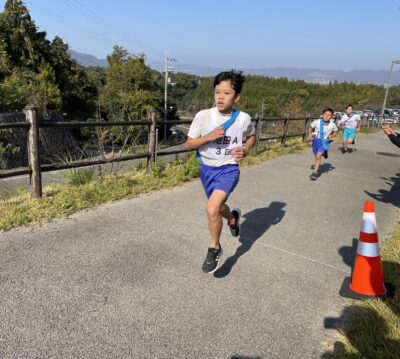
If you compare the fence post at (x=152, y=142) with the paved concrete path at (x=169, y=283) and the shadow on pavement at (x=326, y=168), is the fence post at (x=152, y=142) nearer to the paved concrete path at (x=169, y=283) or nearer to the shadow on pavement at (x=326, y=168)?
the paved concrete path at (x=169, y=283)

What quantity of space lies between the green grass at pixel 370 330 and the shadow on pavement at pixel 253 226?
116 cm

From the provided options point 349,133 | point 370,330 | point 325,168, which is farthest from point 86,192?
point 349,133

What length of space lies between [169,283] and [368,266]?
68.6 inches

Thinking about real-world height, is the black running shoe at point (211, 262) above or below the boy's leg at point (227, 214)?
below

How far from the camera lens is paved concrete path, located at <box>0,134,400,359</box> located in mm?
2586

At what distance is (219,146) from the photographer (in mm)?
3533

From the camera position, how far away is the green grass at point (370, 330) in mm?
2543

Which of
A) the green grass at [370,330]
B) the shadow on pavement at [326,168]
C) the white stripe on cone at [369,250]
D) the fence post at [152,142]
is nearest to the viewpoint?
the green grass at [370,330]

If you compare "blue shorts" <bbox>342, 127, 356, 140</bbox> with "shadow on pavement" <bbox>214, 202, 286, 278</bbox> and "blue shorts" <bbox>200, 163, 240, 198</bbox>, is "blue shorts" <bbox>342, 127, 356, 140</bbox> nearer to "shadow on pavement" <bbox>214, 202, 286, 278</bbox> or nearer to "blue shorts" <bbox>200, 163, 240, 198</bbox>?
"shadow on pavement" <bbox>214, 202, 286, 278</bbox>

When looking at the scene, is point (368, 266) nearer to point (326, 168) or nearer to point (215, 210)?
point (215, 210)

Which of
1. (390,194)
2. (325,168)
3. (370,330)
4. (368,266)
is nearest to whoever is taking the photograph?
(370,330)

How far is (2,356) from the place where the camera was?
92.0 inches

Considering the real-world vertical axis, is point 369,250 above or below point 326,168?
above

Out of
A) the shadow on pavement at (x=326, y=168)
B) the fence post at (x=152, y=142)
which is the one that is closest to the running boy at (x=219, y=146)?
the fence post at (x=152, y=142)
